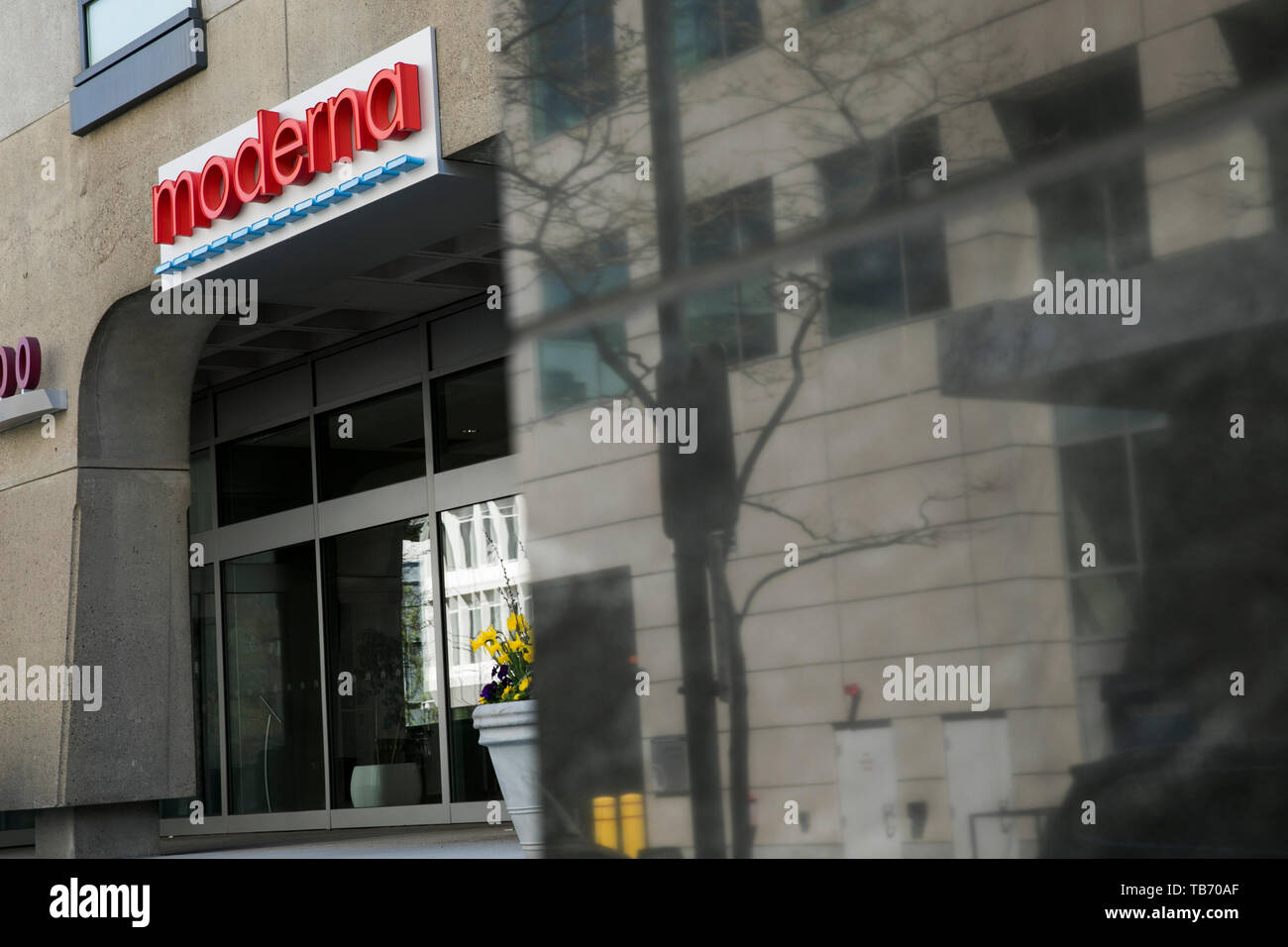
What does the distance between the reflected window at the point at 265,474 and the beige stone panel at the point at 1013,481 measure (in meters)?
11.0

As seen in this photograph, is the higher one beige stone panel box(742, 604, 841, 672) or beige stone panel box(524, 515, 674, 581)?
beige stone panel box(524, 515, 674, 581)

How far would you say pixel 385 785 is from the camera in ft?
47.1

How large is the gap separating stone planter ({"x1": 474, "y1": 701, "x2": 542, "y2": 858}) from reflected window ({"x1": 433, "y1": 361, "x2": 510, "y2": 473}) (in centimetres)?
536

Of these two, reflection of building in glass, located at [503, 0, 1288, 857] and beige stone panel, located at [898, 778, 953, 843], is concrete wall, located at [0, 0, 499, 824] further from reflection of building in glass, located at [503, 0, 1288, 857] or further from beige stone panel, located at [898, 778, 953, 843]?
beige stone panel, located at [898, 778, 953, 843]

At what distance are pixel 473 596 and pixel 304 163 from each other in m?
5.02

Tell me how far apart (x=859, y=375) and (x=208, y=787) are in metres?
13.2

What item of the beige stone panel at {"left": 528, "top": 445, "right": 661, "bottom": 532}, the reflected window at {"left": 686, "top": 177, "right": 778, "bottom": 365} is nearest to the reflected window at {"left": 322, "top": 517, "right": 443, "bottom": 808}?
the beige stone panel at {"left": 528, "top": 445, "right": 661, "bottom": 532}

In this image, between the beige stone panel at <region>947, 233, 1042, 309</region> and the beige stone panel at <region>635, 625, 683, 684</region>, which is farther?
the beige stone panel at <region>635, 625, 683, 684</region>

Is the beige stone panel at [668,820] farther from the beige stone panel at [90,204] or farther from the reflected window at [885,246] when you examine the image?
the beige stone panel at [90,204]

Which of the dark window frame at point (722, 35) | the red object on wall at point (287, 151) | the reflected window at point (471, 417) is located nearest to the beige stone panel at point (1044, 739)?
the dark window frame at point (722, 35)

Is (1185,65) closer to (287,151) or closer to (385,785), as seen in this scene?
(287,151)

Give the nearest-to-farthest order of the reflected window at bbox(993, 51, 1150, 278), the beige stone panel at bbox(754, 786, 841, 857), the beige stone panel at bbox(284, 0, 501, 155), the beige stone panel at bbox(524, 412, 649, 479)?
1. the reflected window at bbox(993, 51, 1150, 278)
2. the beige stone panel at bbox(754, 786, 841, 857)
3. the beige stone panel at bbox(524, 412, 649, 479)
4. the beige stone panel at bbox(284, 0, 501, 155)

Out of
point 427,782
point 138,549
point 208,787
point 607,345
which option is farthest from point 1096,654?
point 208,787

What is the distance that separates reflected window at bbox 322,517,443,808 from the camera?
553 inches
